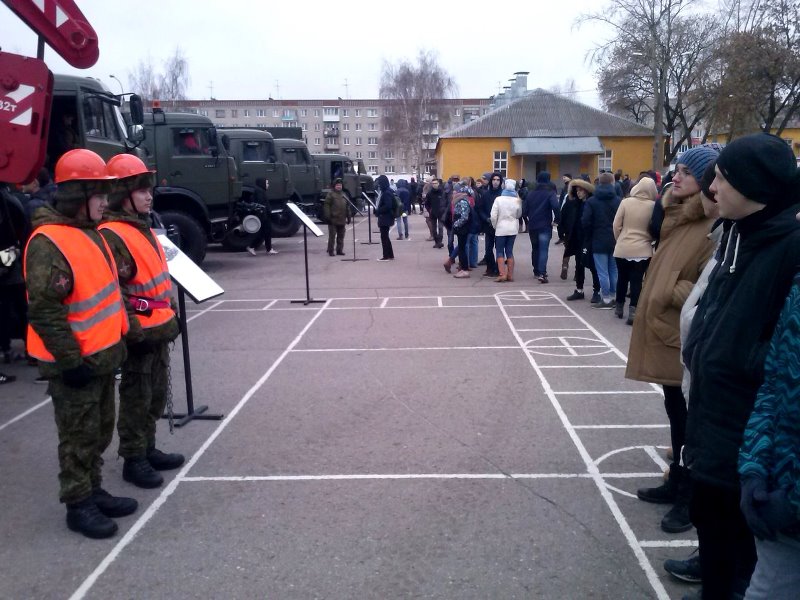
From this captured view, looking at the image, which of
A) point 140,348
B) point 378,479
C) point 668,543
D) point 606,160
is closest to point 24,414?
point 140,348

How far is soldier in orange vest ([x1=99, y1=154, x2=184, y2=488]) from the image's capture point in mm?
4582

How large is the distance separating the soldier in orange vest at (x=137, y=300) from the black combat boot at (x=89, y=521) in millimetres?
578

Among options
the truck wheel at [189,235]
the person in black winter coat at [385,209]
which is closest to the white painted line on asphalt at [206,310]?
the truck wheel at [189,235]

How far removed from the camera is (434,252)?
729 inches

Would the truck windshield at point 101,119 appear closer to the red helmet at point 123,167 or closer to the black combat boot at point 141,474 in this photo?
the red helmet at point 123,167

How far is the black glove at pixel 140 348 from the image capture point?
4605mm

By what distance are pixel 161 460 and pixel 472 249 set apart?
9.96 metres

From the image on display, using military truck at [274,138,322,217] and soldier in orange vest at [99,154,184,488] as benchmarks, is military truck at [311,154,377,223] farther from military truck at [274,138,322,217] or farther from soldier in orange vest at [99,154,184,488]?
soldier in orange vest at [99,154,184,488]

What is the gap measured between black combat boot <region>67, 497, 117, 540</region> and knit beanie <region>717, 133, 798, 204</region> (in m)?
3.46

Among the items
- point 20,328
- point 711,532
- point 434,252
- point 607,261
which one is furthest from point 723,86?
point 711,532

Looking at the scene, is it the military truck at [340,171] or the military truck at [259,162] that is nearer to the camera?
the military truck at [259,162]

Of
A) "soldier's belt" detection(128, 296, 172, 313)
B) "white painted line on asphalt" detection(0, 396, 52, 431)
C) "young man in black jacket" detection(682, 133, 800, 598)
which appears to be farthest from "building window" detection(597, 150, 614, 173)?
"young man in black jacket" detection(682, 133, 800, 598)

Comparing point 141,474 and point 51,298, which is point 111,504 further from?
point 51,298

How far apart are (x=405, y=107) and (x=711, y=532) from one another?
67.1 m
